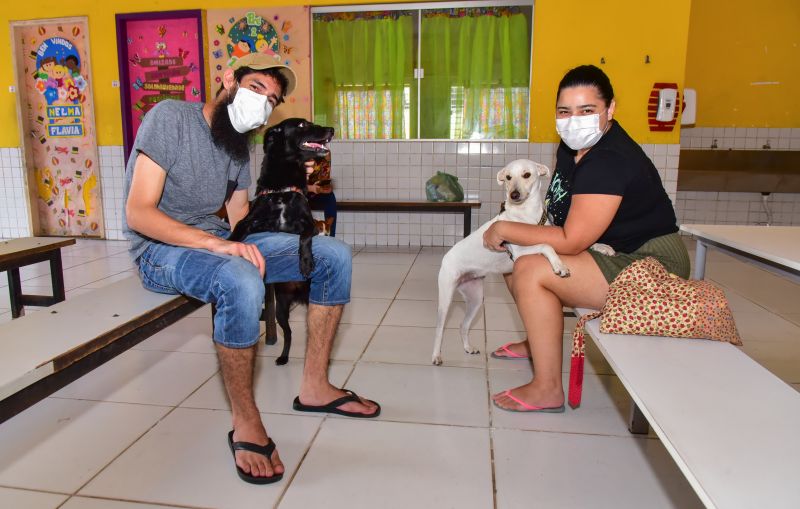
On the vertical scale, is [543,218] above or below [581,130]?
below

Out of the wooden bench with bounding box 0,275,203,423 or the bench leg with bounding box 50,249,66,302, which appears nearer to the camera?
the wooden bench with bounding box 0,275,203,423

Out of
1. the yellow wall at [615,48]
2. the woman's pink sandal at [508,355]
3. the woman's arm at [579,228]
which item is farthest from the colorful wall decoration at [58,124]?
the woman's arm at [579,228]

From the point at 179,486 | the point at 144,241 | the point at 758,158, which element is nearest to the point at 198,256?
the point at 144,241

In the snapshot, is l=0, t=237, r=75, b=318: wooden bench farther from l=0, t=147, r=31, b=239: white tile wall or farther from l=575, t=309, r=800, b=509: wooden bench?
l=0, t=147, r=31, b=239: white tile wall

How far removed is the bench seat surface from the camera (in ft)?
3.97

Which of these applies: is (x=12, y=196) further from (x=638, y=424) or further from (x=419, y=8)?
(x=638, y=424)

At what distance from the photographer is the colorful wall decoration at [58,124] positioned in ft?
19.5

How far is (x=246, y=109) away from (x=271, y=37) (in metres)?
4.14

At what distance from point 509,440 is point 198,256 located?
1159 millimetres

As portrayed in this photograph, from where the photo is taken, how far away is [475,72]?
5414mm

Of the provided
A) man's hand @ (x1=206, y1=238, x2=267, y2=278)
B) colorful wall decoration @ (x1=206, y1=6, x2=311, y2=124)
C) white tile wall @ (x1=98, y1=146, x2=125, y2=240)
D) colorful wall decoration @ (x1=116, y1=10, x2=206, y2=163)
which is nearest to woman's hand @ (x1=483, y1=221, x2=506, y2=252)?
man's hand @ (x1=206, y1=238, x2=267, y2=278)

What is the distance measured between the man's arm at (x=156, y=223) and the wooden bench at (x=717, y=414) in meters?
1.12

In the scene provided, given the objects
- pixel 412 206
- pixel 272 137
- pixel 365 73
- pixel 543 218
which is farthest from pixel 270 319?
pixel 365 73

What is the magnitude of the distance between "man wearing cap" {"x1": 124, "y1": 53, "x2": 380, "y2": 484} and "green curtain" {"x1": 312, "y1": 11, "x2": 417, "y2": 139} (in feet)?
11.8
